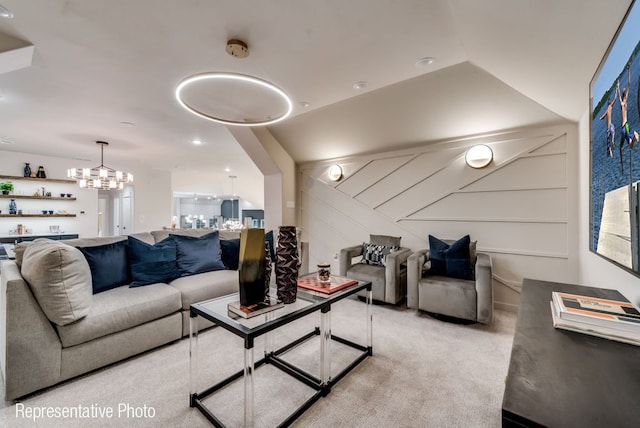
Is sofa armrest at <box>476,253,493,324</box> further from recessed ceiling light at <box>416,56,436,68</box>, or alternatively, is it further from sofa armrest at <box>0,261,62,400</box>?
sofa armrest at <box>0,261,62,400</box>

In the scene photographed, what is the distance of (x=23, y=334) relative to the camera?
5.47 ft

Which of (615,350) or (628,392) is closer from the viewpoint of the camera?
(628,392)

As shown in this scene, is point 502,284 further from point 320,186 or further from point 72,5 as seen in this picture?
point 72,5

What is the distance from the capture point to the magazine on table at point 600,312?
3.19 ft

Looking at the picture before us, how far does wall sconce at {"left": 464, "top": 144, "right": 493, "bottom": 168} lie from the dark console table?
2.71 metres

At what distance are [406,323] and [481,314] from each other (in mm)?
726

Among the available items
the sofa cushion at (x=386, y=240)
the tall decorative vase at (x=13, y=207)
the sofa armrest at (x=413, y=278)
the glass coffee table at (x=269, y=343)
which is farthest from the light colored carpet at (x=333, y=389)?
the tall decorative vase at (x=13, y=207)

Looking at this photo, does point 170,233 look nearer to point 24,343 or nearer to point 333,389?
point 24,343

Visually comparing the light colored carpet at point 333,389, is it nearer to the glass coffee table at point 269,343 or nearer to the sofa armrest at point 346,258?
the glass coffee table at point 269,343

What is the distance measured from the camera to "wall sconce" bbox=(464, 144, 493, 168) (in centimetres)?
327

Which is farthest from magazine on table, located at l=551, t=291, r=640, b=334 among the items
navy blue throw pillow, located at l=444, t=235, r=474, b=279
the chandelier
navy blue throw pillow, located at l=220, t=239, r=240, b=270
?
the chandelier

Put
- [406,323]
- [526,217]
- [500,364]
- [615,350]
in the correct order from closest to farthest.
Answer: [615,350]
[500,364]
[406,323]
[526,217]

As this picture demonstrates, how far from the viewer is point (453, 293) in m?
2.75

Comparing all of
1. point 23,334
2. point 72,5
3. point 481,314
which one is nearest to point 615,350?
point 481,314
